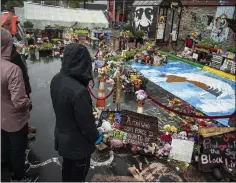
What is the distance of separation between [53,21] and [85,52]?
72.8 feet

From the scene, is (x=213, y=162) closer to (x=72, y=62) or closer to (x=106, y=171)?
(x=106, y=171)

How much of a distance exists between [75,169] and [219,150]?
2.58 m

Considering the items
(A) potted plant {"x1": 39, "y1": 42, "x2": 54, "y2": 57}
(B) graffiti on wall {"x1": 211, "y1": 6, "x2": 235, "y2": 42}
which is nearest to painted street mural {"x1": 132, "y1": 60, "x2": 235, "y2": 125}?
(B) graffiti on wall {"x1": 211, "y1": 6, "x2": 235, "y2": 42}

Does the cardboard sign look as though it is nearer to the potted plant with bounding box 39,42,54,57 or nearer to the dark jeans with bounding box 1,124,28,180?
the dark jeans with bounding box 1,124,28,180

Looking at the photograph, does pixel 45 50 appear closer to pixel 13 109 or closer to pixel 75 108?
pixel 13 109

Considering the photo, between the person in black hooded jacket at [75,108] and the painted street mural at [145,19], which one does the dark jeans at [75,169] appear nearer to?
the person in black hooded jacket at [75,108]

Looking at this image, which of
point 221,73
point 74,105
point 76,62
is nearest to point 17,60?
point 76,62

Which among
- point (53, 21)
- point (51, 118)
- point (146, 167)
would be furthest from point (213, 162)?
point (53, 21)

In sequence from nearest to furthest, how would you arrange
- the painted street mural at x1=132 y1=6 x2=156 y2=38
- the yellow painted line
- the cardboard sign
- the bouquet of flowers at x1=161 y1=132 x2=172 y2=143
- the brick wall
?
the cardboard sign
the bouquet of flowers at x1=161 y1=132 x2=172 y2=143
the yellow painted line
the brick wall
the painted street mural at x1=132 y1=6 x2=156 y2=38

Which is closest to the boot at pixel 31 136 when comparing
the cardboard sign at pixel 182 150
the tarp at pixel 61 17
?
the cardboard sign at pixel 182 150

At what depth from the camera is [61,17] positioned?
941 inches

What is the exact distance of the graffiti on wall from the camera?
A: 1464 cm

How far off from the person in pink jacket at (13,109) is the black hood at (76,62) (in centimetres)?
81

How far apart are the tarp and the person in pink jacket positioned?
21019 mm
